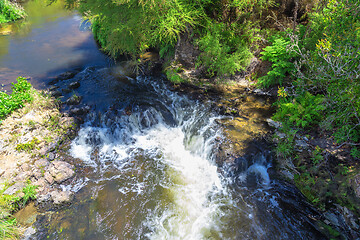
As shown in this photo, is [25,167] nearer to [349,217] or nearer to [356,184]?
[349,217]

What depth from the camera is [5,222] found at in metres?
5.96

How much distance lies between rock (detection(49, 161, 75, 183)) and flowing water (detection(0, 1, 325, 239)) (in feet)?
1.39

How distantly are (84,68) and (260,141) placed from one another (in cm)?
1271

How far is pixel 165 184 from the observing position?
25.2 ft

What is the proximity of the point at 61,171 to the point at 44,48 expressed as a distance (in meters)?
Answer: 13.4

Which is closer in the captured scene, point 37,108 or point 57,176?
point 57,176

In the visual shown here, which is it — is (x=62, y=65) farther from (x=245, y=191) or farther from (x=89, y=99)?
(x=245, y=191)

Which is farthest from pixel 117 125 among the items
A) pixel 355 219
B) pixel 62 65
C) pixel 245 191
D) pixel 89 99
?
pixel 355 219

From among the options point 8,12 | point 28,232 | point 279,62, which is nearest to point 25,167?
point 28,232

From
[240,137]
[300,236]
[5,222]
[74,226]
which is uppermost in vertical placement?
[240,137]

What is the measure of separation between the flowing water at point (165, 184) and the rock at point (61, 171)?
42 centimetres

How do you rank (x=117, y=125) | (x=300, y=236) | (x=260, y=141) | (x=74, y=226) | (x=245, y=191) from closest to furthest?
(x=300, y=236), (x=74, y=226), (x=245, y=191), (x=260, y=141), (x=117, y=125)

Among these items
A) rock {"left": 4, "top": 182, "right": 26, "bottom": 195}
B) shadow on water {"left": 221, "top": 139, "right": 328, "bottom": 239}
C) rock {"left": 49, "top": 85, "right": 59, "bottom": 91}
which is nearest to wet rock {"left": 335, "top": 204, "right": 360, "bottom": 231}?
shadow on water {"left": 221, "top": 139, "right": 328, "bottom": 239}

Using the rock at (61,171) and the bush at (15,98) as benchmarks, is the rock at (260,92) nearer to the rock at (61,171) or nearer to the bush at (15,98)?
the rock at (61,171)
